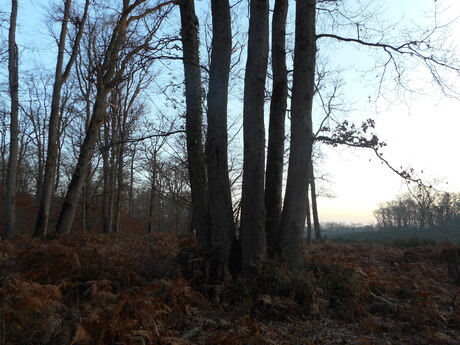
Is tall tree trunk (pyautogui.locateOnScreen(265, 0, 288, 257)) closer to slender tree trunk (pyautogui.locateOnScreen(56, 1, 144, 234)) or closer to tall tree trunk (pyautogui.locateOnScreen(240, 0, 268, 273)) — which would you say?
tall tree trunk (pyautogui.locateOnScreen(240, 0, 268, 273))

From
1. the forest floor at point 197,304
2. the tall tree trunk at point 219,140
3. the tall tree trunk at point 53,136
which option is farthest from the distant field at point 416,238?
the tall tree trunk at point 53,136

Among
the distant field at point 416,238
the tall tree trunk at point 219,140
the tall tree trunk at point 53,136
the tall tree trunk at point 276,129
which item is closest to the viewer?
the tall tree trunk at point 219,140

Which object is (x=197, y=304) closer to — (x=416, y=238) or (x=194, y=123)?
(x=194, y=123)

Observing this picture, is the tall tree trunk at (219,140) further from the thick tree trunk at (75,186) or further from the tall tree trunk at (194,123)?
the thick tree trunk at (75,186)

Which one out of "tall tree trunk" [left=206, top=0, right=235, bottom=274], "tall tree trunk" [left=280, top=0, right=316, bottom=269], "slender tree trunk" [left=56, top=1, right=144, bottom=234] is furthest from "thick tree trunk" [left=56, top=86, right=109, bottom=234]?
"tall tree trunk" [left=280, top=0, right=316, bottom=269]

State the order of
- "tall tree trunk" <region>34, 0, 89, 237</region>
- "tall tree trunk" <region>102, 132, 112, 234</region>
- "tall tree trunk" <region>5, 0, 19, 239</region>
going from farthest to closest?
"tall tree trunk" <region>102, 132, 112, 234</region> → "tall tree trunk" <region>5, 0, 19, 239</region> → "tall tree trunk" <region>34, 0, 89, 237</region>

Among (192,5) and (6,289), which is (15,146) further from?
(6,289)

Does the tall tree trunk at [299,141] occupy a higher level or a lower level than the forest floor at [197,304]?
higher

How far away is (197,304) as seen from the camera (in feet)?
16.8

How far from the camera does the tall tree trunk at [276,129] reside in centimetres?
682

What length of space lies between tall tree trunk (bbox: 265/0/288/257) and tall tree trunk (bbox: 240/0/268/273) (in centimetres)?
70

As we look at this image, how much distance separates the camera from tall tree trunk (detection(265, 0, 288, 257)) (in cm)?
682

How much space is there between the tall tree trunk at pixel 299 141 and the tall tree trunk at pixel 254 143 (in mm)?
457

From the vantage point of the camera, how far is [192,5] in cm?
725
